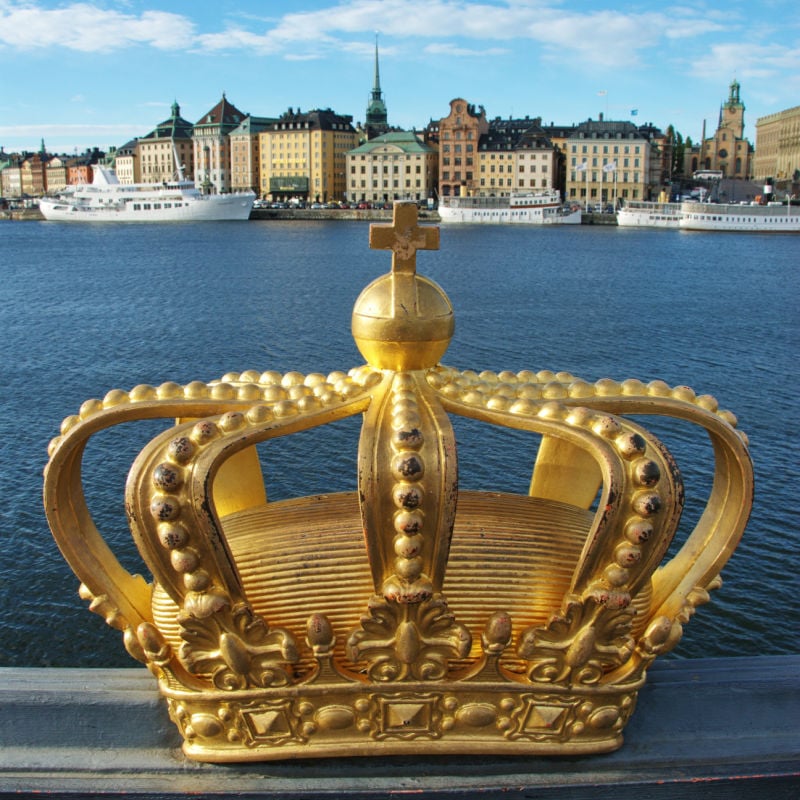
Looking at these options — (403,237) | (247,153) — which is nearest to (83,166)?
(247,153)

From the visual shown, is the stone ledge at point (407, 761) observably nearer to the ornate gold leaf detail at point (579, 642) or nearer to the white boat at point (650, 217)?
the ornate gold leaf detail at point (579, 642)

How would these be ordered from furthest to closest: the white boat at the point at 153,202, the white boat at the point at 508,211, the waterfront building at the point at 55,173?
the waterfront building at the point at 55,173, the white boat at the point at 153,202, the white boat at the point at 508,211

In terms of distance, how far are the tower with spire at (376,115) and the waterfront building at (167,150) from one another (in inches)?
918

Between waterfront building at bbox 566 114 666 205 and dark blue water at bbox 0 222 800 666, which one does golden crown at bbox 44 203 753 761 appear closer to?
dark blue water at bbox 0 222 800 666

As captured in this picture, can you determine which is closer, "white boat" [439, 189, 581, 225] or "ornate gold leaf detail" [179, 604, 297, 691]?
"ornate gold leaf detail" [179, 604, 297, 691]

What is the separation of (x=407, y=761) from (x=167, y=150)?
117m

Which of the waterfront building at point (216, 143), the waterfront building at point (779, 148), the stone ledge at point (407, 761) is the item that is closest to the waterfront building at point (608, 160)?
the waterfront building at point (779, 148)

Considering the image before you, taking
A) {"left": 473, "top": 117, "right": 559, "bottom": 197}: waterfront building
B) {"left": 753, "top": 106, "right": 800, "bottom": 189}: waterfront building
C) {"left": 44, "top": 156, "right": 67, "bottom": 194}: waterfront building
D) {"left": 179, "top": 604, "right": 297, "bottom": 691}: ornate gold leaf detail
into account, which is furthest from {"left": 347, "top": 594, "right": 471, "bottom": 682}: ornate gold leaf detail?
{"left": 44, "top": 156, "right": 67, "bottom": 194}: waterfront building

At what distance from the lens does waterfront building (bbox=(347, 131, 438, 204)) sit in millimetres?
95438

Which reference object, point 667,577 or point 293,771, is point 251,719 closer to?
point 293,771

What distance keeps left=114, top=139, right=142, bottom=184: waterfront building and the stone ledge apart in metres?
121

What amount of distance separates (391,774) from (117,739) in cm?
98

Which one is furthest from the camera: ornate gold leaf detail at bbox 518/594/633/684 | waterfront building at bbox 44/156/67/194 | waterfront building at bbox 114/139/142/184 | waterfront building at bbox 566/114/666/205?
waterfront building at bbox 44/156/67/194

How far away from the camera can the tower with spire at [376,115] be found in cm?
10900
